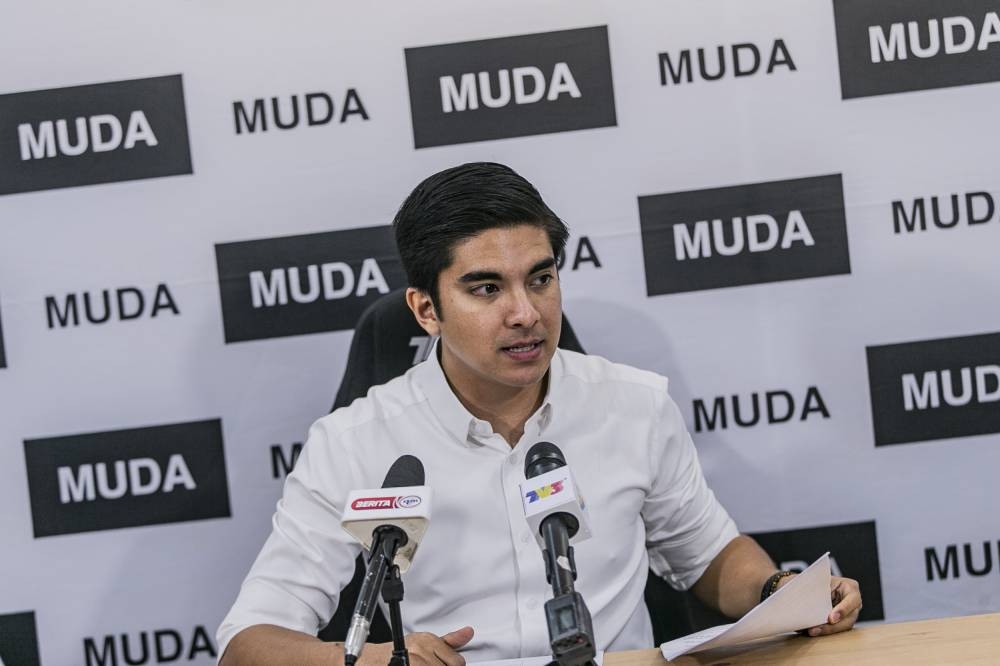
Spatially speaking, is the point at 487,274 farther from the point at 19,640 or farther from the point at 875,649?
the point at 19,640

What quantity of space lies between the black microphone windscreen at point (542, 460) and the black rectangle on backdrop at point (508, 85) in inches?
54.8

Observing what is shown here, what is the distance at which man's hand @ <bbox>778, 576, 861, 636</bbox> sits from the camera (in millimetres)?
1540

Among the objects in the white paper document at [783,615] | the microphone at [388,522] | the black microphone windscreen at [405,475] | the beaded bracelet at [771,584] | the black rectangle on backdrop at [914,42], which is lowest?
the beaded bracelet at [771,584]

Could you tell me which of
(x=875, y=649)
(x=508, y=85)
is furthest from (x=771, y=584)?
(x=508, y=85)

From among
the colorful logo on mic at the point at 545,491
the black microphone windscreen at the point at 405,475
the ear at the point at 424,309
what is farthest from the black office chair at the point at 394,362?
the colorful logo on mic at the point at 545,491

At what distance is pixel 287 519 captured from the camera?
1.83m

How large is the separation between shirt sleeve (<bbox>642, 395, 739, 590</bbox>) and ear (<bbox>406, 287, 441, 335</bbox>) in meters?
0.46

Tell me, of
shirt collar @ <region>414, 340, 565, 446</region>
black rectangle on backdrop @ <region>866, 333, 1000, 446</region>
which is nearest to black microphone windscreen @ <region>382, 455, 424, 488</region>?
shirt collar @ <region>414, 340, 565, 446</region>

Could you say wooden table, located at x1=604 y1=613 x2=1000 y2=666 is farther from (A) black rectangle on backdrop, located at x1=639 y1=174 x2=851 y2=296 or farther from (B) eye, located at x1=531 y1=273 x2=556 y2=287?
(A) black rectangle on backdrop, located at x1=639 y1=174 x2=851 y2=296

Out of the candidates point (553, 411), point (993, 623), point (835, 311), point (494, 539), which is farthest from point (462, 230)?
point (835, 311)

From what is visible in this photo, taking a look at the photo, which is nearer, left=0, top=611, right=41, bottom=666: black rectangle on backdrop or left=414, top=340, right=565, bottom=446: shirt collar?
left=414, top=340, right=565, bottom=446: shirt collar

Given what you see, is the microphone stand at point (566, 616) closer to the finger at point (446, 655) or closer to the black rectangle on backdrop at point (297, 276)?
the finger at point (446, 655)

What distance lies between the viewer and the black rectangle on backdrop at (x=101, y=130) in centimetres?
250

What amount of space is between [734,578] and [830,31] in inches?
54.2
